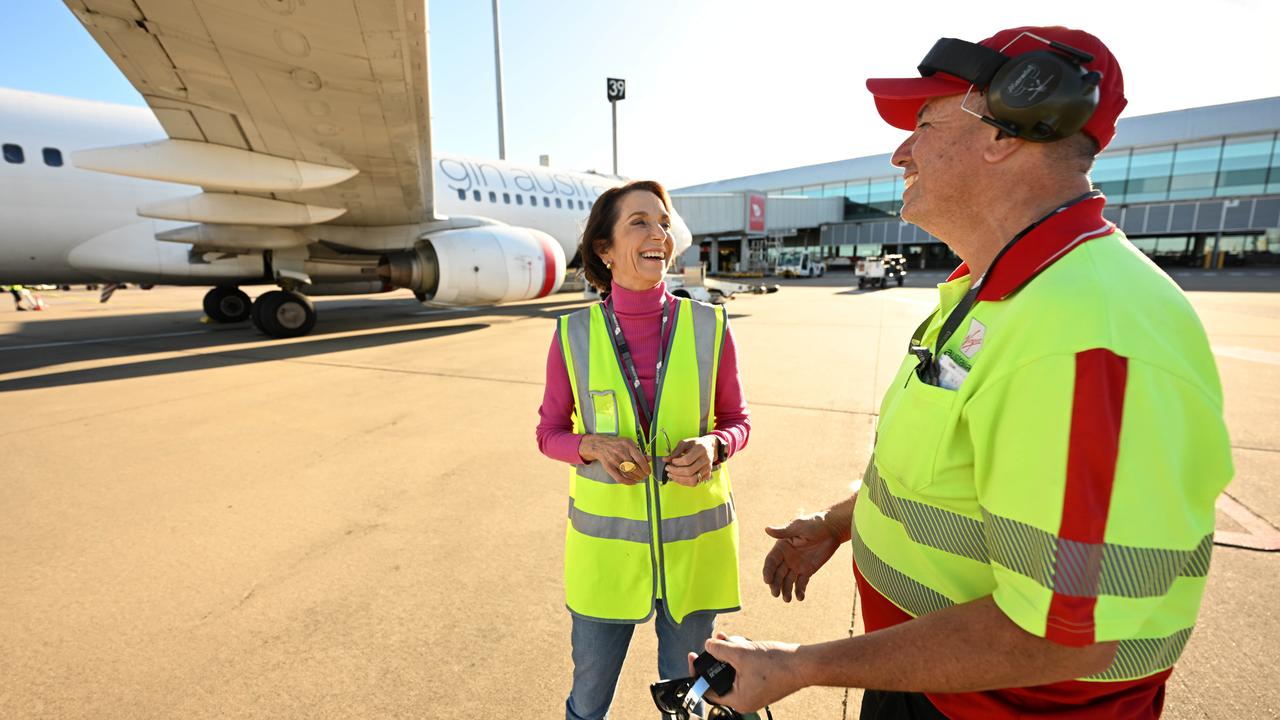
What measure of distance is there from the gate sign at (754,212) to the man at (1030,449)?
44.1 meters

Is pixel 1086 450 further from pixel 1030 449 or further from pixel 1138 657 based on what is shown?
pixel 1138 657

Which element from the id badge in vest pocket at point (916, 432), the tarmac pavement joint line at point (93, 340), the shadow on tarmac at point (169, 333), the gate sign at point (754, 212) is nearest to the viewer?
the id badge in vest pocket at point (916, 432)

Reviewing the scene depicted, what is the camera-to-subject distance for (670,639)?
5.59 feet

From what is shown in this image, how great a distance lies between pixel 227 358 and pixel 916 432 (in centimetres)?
978

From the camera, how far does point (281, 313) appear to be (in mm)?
10078

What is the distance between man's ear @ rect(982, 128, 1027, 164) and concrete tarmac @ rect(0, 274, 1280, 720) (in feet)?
6.02

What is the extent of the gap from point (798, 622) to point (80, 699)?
2.72 metres

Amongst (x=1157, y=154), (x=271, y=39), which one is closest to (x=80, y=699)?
(x=271, y=39)

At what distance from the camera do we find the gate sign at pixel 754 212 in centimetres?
4312

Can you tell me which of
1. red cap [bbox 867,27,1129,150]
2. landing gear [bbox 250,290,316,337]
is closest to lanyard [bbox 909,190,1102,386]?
red cap [bbox 867,27,1129,150]

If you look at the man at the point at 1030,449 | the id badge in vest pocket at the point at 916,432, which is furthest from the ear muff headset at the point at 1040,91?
the id badge in vest pocket at the point at 916,432

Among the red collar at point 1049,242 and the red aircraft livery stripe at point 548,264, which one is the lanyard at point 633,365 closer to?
the red collar at point 1049,242

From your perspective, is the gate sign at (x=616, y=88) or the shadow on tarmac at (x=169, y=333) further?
the gate sign at (x=616, y=88)

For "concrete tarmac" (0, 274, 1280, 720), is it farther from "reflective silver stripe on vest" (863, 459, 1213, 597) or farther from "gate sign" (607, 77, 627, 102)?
"gate sign" (607, 77, 627, 102)
